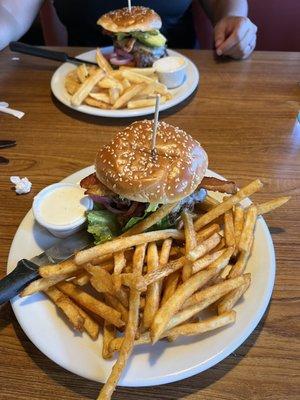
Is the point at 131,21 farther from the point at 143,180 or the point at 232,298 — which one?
the point at 232,298

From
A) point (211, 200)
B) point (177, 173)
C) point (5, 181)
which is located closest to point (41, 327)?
point (177, 173)

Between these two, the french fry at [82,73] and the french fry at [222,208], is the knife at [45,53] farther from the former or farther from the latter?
the french fry at [222,208]

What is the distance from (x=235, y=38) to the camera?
2.56 m

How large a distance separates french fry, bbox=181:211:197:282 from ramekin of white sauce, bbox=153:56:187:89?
1210 mm

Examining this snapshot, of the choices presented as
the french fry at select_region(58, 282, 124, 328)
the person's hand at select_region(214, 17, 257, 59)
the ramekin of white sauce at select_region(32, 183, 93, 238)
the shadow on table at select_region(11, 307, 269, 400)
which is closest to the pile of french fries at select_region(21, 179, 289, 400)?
the french fry at select_region(58, 282, 124, 328)

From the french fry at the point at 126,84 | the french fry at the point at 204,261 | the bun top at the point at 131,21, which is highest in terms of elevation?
the bun top at the point at 131,21

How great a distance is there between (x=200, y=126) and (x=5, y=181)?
3.43 feet

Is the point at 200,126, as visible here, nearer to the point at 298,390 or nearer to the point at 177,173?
the point at 177,173

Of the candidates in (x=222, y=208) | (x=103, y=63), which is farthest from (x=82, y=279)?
(x=103, y=63)

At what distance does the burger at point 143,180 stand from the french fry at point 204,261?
0.71 feet

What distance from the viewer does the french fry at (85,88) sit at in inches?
84.6

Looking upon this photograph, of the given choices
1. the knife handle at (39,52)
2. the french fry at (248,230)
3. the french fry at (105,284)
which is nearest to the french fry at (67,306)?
the french fry at (105,284)

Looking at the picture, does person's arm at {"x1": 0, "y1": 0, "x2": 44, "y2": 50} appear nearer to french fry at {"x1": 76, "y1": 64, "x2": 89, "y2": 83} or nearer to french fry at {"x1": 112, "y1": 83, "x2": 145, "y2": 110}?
french fry at {"x1": 76, "y1": 64, "x2": 89, "y2": 83}

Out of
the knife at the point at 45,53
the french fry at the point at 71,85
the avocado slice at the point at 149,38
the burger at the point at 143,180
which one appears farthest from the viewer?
the knife at the point at 45,53
